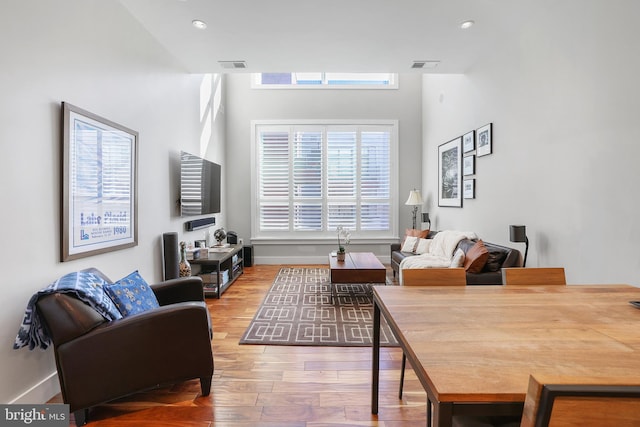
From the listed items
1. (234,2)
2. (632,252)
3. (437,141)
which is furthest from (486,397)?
(437,141)

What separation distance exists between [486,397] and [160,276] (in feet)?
11.4

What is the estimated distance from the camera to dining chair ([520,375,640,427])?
614 millimetres

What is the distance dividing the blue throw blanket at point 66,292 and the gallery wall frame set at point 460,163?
408 centimetres

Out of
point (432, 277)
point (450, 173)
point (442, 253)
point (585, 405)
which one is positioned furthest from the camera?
point (450, 173)

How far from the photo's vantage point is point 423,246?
4680 mm

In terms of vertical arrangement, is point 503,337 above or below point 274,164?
below

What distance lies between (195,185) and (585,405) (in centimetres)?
410

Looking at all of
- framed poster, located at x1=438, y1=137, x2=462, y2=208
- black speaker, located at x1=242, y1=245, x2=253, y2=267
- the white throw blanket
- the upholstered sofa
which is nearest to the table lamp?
the upholstered sofa

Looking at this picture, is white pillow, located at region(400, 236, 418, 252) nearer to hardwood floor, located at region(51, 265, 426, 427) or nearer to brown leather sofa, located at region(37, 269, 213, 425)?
hardwood floor, located at region(51, 265, 426, 427)

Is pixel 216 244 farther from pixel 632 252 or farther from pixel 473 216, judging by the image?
pixel 632 252

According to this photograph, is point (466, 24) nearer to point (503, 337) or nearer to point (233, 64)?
point (233, 64)

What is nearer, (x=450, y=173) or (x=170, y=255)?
(x=170, y=255)

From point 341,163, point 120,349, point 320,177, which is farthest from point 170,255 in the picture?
point 341,163

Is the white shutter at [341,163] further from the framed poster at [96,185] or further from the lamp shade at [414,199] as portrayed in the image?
the framed poster at [96,185]
